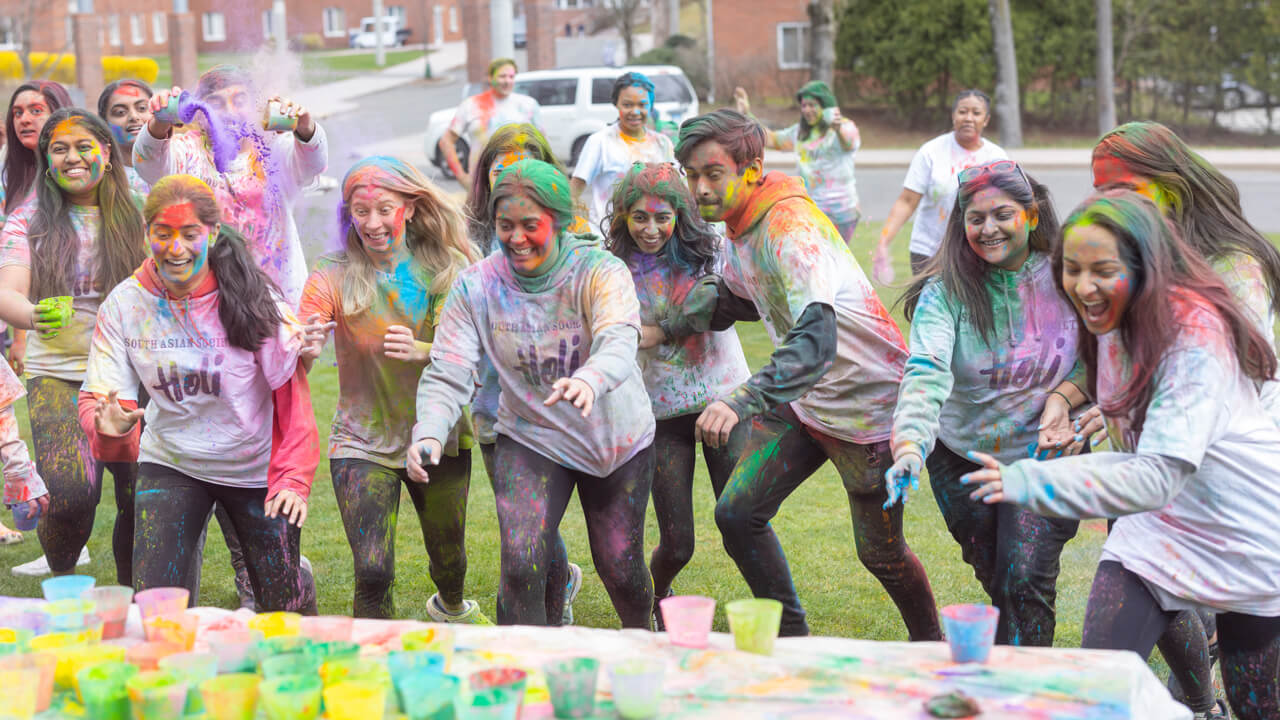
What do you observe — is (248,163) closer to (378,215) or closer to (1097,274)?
(378,215)

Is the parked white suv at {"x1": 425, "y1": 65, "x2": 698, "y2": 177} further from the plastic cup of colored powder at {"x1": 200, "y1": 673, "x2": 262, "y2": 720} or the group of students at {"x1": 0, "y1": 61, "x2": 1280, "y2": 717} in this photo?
the plastic cup of colored powder at {"x1": 200, "y1": 673, "x2": 262, "y2": 720}

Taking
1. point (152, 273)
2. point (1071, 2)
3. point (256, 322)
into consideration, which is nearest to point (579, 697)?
point (256, 322)

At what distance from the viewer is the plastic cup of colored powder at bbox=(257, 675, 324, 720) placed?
238 cm

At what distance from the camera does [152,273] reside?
4105mm

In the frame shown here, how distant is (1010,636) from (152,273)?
2.82 m

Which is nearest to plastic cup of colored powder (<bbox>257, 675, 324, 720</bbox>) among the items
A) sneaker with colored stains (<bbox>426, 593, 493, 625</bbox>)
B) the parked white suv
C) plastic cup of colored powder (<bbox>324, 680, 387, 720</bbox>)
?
plastic cup of colored powder (<bbox>324, 680, 387, 720</bbox>)

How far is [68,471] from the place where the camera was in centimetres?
481

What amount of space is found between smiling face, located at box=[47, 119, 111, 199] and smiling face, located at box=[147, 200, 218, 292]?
3.38 ft

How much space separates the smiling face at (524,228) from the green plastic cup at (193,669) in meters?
1.63

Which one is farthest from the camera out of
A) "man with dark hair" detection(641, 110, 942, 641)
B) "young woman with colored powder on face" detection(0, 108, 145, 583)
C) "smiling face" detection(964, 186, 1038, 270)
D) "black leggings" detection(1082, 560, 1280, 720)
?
"young woman with colored powder on face" detection(0, 108, 145, 583)

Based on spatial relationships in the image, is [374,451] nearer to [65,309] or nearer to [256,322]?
[256,322]

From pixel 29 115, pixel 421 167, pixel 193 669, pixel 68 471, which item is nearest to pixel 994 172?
pixel 193 669

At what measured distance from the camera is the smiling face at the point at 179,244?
396 cm

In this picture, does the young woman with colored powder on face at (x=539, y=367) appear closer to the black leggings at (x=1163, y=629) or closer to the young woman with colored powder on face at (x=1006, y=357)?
the young woman with colored powder on face at (x=1006, y=357)
